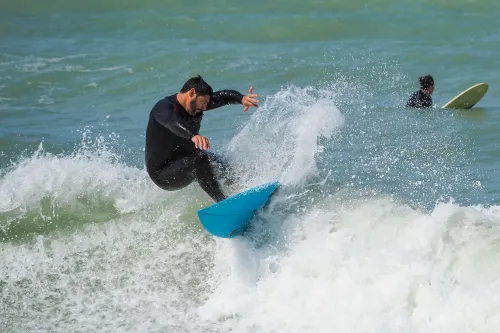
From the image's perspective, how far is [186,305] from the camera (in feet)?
21.5

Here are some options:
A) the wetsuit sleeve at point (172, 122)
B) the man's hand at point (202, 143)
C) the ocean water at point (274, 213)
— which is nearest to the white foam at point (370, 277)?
the ocean water at point (274, 213)

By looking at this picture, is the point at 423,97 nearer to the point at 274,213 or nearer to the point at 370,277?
the point at 274,213

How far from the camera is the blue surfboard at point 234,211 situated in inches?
264

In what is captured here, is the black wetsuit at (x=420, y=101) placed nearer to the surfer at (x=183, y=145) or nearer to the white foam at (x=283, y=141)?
the white foam at (x=283, y=141)

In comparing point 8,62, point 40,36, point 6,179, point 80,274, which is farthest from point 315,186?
point 40,36

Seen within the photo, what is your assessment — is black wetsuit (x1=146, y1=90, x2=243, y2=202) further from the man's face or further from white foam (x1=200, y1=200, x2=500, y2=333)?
white foam (x1=200, y1=200, x2=500, y2=333)

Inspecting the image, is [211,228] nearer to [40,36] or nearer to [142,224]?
[142,224]

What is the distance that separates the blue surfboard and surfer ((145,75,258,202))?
11.5 inches

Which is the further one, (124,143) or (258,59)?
(258,59)

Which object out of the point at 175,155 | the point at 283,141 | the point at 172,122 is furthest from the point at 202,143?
the point at 283,141

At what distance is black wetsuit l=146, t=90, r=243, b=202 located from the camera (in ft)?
22.8

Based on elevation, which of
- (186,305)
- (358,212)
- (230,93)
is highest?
(230,93)

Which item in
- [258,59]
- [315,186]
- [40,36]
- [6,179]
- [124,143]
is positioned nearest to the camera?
[315,186]

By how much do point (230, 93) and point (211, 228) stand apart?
1.35 m
